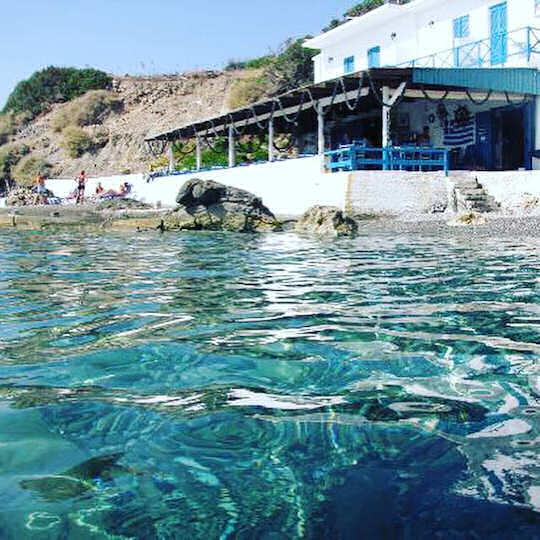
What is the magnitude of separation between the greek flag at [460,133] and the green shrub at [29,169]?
1274 inches

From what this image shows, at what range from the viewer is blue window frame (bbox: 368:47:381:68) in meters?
26.4

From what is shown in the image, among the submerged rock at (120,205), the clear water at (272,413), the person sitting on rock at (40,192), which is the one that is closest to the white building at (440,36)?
the submerged rock at (120,205)

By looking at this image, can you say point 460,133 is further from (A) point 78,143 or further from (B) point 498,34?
(A) point 78,143

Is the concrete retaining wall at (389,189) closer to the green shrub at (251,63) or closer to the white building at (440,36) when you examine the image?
the white building at (440,36)

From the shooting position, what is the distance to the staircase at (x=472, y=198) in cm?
1648

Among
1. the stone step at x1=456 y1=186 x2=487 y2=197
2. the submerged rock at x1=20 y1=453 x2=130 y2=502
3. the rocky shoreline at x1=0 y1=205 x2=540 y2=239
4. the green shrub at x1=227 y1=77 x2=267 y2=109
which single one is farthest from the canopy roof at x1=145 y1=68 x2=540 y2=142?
the green shrub at x1=227 y1=77 x2=267 y2=109

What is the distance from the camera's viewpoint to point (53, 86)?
57.2 metres

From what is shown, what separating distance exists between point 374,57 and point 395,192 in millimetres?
12244

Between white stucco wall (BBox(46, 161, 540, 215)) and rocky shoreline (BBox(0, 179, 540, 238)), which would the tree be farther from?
rocky shoreline (BBox(0, 179, 540, 238))

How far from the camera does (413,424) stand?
244 centimetres

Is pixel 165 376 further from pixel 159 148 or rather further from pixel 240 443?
pixel 159 148

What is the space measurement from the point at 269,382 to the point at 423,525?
138 cm

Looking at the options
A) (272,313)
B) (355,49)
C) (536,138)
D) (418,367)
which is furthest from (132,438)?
(355,49)

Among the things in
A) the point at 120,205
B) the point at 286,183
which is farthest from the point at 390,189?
the point at 120,205
